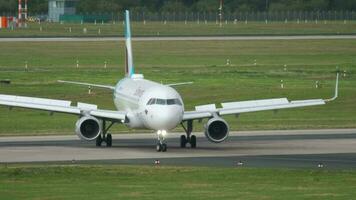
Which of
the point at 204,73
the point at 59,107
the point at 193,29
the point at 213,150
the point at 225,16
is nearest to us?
the point at 213,150

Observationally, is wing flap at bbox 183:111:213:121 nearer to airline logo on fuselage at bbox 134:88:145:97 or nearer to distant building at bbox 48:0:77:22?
airline logo on fuselage at bbox 134:88:145:97

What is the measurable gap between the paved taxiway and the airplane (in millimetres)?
677

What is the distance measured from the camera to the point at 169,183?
1468 inches

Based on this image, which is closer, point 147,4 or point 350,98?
point 350,98

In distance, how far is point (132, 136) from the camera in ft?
190

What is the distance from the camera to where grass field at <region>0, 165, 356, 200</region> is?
1331 inches

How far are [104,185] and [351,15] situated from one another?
139 metres

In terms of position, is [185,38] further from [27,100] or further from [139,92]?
[139,92]

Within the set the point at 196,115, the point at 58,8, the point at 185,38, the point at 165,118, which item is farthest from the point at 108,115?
the point at 58,8

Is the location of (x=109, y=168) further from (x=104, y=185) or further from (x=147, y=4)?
(x=147, y=4)

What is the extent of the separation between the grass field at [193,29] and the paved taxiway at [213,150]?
269 feet

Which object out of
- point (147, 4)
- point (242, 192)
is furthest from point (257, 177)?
point (147, 4)

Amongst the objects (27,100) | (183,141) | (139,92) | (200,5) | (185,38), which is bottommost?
(183,141)

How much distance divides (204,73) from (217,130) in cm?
4462
